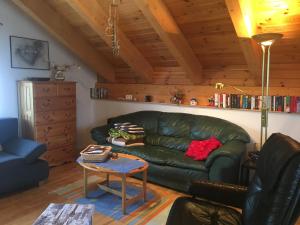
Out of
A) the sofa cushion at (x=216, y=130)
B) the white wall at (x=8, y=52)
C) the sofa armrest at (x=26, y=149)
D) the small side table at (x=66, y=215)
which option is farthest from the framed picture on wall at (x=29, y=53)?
the small side table at (x=66, y=215)

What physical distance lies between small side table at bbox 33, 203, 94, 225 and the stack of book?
2572 millimetres

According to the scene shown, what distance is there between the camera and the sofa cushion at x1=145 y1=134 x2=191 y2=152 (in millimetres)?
3822

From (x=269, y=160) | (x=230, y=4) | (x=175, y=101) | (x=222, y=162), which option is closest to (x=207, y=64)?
(x=175, y=101)

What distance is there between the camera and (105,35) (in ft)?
12.7

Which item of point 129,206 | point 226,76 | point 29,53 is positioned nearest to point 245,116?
point 226,76

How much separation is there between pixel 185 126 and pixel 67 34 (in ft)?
7.78

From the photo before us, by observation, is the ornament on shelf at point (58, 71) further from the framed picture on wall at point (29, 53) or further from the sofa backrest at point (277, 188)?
the sofa backrest at point (277, 188)

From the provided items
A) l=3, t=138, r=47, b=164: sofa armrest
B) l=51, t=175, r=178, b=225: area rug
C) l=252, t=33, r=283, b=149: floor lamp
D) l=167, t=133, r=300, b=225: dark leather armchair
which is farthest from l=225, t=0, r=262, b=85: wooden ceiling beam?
l=3, t=138, r=47, b=164: sofa armrest

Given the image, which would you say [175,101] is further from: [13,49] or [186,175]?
[13,49]

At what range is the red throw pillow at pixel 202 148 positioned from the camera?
11.0ft

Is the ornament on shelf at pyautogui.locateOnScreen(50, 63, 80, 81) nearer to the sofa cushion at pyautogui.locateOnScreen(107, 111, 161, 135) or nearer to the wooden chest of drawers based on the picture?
the wooden chest of drawers

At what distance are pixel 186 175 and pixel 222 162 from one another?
0.50 metres

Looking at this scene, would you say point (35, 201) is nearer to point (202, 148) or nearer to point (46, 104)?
point (46, 104)

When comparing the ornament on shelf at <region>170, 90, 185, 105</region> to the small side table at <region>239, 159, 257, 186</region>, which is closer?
the small side table at <region>239, 159, 257, 186</region>
